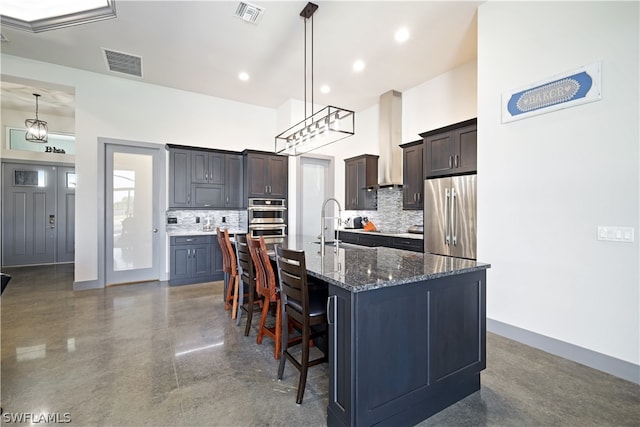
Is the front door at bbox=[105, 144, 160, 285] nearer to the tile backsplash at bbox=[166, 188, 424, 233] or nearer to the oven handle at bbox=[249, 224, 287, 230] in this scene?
the tile backsplash at bbox=[166, 188, 424, 233]

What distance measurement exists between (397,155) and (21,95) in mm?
7489

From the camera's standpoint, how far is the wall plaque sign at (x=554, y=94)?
2.37 m

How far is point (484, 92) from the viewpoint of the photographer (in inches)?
124

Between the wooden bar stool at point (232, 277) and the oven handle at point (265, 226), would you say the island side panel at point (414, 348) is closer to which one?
the wooden bar stool at point (232, 277)

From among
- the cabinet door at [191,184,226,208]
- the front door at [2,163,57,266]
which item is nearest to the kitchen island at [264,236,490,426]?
the cabinet door at [191,184,226,208]

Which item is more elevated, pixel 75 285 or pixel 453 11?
pixel 453 11

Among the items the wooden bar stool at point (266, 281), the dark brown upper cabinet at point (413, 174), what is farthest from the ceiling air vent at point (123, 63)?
the dark brown upper cabinet at point (413, 174)

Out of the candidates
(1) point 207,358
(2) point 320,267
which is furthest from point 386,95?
(1) point 207,358

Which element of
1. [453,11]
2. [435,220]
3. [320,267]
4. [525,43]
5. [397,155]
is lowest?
[320,267]

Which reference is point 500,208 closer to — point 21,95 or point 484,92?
point 484,92

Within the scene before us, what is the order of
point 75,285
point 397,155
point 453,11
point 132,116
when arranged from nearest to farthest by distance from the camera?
point 453,11 < point 75,285 < point 132,116 < point 397,155

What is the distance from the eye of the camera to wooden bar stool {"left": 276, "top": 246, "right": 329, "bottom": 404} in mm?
1876

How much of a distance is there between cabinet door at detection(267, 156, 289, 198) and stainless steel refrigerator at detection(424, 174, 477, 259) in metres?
2.94

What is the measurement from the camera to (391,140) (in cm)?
551
